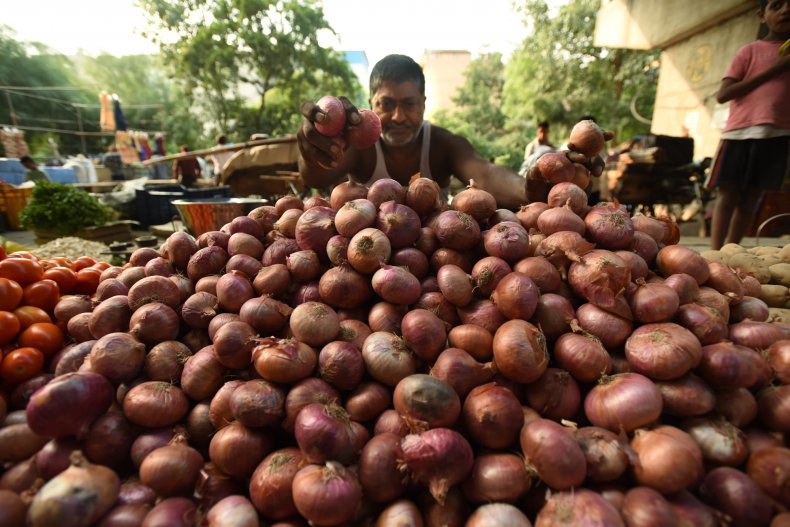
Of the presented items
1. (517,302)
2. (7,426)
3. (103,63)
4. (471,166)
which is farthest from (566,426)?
(103,63)

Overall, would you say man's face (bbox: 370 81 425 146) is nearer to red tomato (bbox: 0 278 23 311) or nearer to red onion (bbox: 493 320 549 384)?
red onion (bbox: 493 320 549 384)

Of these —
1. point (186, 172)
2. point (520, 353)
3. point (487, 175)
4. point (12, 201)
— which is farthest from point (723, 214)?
point (12, 201)

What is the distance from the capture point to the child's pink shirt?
3.52 m

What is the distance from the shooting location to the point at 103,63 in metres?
34.6

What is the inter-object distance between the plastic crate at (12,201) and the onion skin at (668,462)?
511 inches

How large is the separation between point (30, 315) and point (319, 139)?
1537 mm

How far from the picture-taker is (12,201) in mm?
9586

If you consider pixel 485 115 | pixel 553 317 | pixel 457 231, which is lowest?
pixel 553 317

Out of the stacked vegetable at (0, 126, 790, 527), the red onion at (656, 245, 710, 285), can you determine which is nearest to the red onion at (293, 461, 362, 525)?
the stacked vegetable at (0, 126, 790, 527)

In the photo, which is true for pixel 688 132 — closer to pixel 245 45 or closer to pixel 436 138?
pixel 436 138

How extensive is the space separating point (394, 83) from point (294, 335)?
2.35 metres

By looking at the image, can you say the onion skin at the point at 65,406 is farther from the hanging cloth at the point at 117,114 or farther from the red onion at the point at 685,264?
the hanging cloth at the point at 117,114

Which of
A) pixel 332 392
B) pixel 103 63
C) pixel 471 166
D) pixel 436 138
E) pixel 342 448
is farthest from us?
pixel 103 63

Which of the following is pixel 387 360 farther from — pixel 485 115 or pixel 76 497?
pixel 485 115
